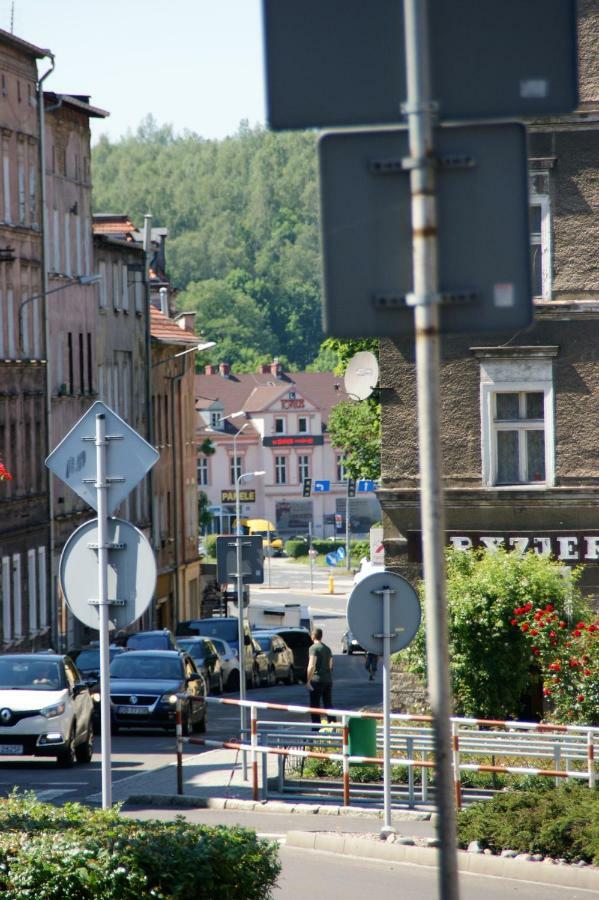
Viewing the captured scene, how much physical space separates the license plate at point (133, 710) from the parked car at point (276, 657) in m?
19.8

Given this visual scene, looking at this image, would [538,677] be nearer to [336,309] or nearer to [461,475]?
[461,475]

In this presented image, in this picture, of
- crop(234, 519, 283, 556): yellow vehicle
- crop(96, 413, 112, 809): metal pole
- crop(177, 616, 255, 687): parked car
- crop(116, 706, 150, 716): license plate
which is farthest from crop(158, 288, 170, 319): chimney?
crop(96, 413, 112, 809): metal pole

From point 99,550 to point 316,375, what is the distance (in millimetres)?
149810

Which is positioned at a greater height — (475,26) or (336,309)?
(475,26)

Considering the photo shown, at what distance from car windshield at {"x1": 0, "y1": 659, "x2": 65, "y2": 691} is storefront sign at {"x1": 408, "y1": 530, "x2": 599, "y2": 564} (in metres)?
6.45

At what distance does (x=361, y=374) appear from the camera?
97.5 ft

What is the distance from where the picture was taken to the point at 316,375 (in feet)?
531

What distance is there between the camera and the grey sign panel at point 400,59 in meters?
5.41

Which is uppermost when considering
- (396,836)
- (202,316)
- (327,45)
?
(202,316)

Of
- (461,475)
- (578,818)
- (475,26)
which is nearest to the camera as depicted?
(475,26)

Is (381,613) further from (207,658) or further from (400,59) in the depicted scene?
(207,658)

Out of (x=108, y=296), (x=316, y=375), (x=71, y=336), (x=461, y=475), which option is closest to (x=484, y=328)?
(x=461, y=475)

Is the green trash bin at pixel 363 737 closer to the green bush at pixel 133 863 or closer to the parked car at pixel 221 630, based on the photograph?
the green bush at pixel 133 863

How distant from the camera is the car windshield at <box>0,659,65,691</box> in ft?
83.6
